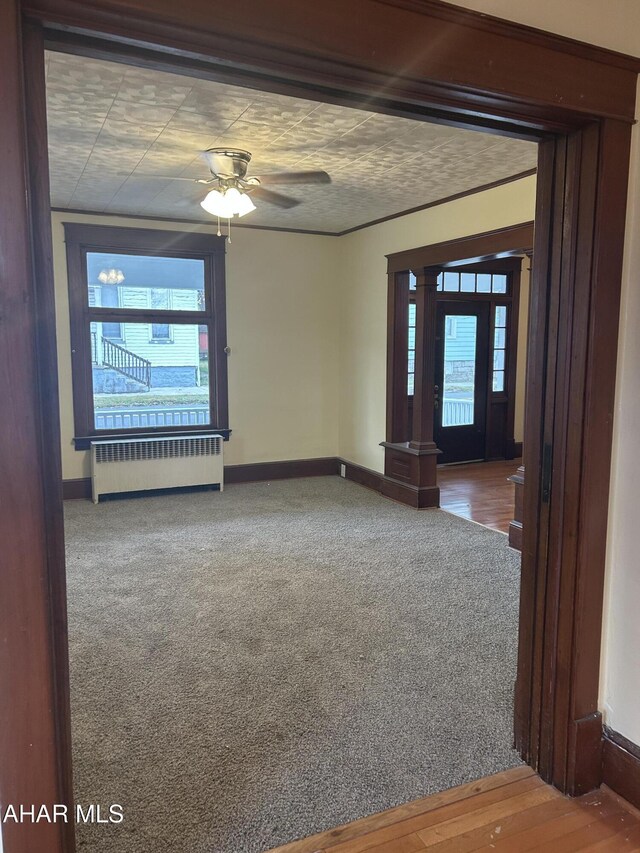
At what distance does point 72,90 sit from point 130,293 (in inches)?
117

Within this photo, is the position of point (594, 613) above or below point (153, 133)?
below

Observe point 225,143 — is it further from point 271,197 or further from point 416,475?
point 416,475

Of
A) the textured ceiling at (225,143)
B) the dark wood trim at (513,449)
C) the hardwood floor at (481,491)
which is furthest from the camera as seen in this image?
the dark wood trim at (513,449)

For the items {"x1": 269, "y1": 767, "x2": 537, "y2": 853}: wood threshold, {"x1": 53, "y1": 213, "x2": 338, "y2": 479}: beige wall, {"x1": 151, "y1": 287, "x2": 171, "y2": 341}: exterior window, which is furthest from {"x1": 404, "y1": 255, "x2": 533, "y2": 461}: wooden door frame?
{"x1": 269, "y1": 767, "x2": 537, "y2": 853}: wood threshold

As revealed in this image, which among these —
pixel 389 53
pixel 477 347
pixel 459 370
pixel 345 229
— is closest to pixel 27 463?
pixel 389 53

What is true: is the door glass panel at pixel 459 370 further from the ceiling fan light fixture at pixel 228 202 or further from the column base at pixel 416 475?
the ceiling fan light fixture at pixel 228 202

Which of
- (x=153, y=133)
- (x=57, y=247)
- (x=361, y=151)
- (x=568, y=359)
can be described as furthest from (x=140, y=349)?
(x=568, y=359)

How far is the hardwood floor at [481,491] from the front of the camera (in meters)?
5.20

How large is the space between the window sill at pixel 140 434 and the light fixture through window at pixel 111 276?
55.5 inches

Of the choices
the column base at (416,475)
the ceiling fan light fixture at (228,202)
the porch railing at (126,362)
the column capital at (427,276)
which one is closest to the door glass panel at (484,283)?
the column capital at (427,276)

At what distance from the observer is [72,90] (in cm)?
284

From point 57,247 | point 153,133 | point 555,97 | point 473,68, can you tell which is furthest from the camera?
point 57,247

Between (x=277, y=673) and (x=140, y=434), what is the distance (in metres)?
3.68

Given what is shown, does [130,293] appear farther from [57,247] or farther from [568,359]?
[568,359]
